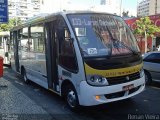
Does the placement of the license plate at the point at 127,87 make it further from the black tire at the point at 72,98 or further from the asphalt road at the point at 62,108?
the black tire at the point at 72,98

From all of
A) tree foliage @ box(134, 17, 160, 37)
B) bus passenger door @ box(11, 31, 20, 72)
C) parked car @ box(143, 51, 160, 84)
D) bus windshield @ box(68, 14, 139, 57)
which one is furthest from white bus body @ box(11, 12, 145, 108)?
tree foliage @ box(134, 17, 160, 37)

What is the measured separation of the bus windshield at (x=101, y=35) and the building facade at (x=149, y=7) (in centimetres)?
10071

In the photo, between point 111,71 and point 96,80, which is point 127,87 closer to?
point 111,71

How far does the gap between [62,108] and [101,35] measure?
2.23 m

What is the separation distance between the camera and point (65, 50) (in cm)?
761

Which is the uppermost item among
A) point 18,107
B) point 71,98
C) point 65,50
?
point 65,50

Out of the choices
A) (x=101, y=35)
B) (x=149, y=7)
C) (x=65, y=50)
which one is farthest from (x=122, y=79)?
(x=149, y=7)

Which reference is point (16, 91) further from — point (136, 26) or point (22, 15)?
point (22, 15)

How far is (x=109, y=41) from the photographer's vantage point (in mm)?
7258

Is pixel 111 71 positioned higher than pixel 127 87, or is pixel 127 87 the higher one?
pixel 111 71

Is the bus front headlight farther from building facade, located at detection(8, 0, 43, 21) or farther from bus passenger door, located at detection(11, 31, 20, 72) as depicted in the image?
building facade, located at detection(8, 0, 43, 21)

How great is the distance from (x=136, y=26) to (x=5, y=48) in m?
21.5

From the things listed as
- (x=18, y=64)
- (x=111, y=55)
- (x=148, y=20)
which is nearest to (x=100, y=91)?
(x=111, y=55)

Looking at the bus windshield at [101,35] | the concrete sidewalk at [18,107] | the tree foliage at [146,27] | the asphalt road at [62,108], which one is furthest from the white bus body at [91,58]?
the tree foliage at [146,27]
